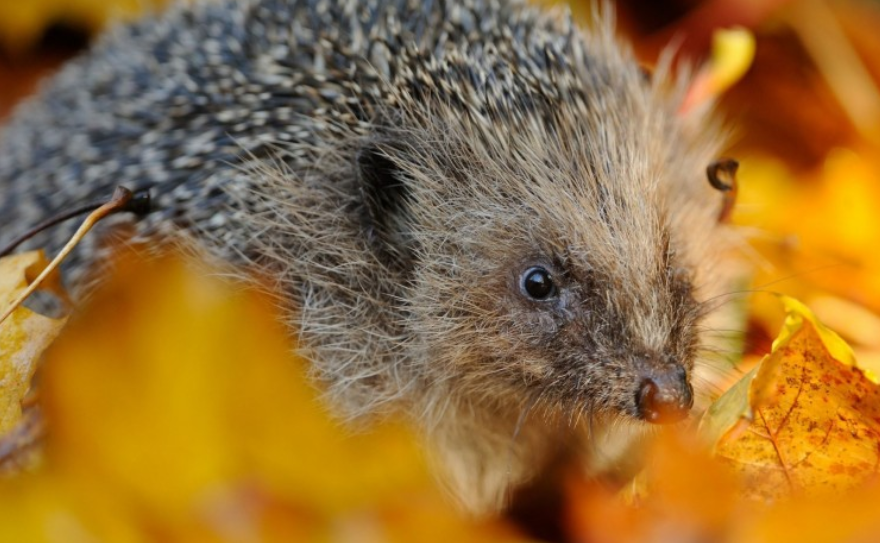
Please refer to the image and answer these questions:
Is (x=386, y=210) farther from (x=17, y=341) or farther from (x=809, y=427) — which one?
(x=809, y=427)

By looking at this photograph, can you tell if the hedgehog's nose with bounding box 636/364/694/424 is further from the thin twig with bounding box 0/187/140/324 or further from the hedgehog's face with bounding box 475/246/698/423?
the thin twig with bounding box 0/187/140/324

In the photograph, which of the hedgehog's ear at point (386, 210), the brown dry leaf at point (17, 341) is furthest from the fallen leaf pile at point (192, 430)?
the hedgehog's ear at point (386, 210)

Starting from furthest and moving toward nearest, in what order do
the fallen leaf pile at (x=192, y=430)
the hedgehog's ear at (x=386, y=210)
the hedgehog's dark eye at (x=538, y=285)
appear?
the hedgehog's ear at (x=386, y=210) → the hedgehog's dark eye at (x=538, y=285) → the fallen leaf pile at (x=192, y=430)

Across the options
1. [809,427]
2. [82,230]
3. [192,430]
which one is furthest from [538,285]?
[82,230]

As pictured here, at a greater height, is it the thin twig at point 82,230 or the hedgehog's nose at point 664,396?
the thin twig at point 82,230

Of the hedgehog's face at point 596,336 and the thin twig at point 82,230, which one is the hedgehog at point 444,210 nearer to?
the hedgehog's face at point 596,336

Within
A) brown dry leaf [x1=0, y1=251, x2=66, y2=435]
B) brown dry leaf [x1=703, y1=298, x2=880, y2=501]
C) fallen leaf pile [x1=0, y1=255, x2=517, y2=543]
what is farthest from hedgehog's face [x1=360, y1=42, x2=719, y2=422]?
brown dry leaf [x1=0, y1=251, x2=66, y2=435]
